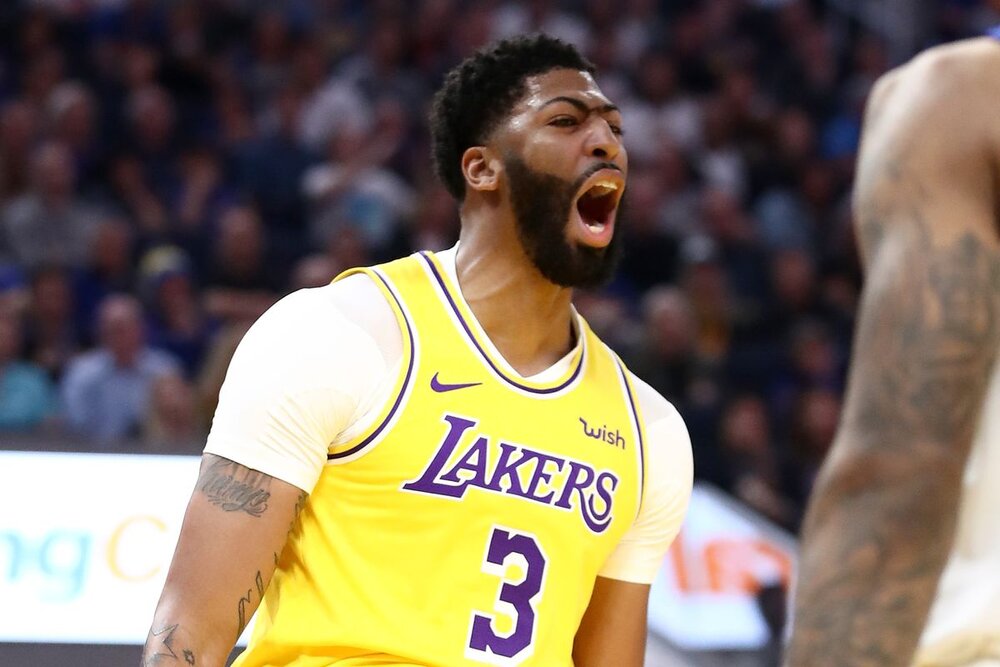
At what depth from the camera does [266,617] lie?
9.47ft

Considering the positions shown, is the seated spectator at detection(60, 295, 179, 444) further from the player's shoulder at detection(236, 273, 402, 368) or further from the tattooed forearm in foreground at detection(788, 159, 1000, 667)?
the tattooed forearm in foreground at detection(788, 159, 1000, 667)

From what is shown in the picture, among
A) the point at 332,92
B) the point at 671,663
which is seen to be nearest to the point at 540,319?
the point at 671,663

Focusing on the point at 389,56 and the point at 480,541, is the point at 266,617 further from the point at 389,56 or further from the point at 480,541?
the point at 389,56

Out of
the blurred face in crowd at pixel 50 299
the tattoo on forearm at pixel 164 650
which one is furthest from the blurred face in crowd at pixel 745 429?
the tattoo on forearm at pixel 164 650

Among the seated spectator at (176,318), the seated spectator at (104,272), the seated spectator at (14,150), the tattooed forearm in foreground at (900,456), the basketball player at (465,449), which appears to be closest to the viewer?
the tattooed forearm in foreground at (900,456)

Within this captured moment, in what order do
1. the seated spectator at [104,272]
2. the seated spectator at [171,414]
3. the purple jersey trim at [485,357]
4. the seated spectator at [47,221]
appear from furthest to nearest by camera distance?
the seated spectator at [47,221] → the seated spectator at [104,272] → the seated spectator at [171,414] → the purple jersey trim at [485,357]

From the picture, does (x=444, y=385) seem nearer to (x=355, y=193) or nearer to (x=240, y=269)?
(x=240, y=269)

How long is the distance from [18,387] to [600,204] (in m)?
4.12

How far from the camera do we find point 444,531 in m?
2.83

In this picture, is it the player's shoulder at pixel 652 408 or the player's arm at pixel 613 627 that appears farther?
the player's shoulder at pixel 652 408

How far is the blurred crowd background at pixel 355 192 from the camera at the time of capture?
689cm

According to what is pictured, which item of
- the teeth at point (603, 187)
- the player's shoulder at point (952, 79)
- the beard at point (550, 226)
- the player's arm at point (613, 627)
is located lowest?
the player's arm at point (613, 627)

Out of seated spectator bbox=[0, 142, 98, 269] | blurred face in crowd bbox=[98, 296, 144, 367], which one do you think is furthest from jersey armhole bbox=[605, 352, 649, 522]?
seated spectator bbox=[0, 142, 98, 269]

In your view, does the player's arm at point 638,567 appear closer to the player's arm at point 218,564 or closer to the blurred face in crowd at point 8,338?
the player's arm at point 218,564
